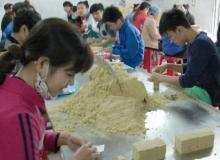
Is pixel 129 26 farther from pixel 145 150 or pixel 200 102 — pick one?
pixel 145 150

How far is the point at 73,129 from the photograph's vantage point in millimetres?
1652

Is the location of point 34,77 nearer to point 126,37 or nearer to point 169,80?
point 169,80

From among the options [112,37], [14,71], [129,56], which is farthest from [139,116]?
[112,37]

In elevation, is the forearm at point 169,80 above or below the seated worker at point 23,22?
below

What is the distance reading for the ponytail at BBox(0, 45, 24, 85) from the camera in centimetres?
100

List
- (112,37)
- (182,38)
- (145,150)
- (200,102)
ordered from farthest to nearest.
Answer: (112,37), (182,38), (200,102), (145,150)

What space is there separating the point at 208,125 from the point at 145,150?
498mm

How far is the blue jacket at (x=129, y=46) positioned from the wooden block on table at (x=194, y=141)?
77.0 inches

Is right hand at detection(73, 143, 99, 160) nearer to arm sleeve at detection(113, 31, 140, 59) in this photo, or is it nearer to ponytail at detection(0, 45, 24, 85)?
ponytail at detection(0, 45, 24, 85)

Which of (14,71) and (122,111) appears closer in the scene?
(14,71)

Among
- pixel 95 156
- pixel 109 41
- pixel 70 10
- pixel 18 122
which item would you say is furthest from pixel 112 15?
pixel 70 10

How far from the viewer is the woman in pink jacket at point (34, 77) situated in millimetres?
868

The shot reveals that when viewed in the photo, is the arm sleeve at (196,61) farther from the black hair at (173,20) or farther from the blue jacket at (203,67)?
the black hair at (173,20)

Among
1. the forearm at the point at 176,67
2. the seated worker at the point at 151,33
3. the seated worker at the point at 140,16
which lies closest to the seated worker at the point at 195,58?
the forearm at the point at 176,67
